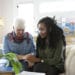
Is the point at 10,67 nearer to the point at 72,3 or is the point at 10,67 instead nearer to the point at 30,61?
the point at 30,61

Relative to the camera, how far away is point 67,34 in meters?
3.40

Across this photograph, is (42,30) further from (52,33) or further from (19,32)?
(19,32)

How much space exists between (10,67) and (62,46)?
0.79m

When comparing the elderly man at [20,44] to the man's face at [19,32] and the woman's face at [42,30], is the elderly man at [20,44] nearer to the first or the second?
the man's face at [19,32]

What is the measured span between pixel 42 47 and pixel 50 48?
0.14 meters

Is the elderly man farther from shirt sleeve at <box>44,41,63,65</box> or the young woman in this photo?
shirt sleeve at <box>44,41,63,65</box>

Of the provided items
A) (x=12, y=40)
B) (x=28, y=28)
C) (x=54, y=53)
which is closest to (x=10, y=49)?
(x=12, y=40)

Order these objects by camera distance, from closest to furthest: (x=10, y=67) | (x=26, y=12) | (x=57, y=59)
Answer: (x=10, y=67) < (x=57, y=59) < (x=26, y=12)

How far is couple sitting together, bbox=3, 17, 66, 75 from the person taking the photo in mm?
2496

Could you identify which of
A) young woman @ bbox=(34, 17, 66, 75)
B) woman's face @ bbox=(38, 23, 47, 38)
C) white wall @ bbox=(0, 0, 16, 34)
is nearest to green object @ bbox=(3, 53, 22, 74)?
young woman @ bbox=(34, 17, 66, 75)

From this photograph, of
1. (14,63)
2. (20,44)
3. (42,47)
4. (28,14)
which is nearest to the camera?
(14,63)

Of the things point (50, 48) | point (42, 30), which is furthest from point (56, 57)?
point (42, 30)

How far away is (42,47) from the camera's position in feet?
8.71

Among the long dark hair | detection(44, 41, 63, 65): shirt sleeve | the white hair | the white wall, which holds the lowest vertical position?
detection(44, 41, 63, 65): shirt sleeve
